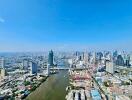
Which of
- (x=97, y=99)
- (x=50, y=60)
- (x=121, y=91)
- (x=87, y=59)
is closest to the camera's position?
(x=97, y=99)

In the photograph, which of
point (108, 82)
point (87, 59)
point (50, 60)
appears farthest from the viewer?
point (87, 59)

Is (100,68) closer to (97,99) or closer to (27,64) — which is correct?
(27,64)

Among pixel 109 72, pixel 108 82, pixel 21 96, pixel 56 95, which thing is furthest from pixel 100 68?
pixel 21 96

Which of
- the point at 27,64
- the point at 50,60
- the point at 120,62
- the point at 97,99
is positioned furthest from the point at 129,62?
the point at 97,99

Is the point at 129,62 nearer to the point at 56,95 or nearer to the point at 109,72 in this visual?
the point at 109,72

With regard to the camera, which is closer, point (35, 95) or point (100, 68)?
point (35, 95)

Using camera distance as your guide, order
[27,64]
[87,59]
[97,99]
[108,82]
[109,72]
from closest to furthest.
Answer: [97,99]
[108,82]
[109,72]
[27,64]
[87,59]

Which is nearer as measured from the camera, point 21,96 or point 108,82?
point 21,96

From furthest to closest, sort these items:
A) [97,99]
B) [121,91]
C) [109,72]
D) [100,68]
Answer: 1. [100,68]
2. [109,72]
3. [121,91]
4. [97,99]
